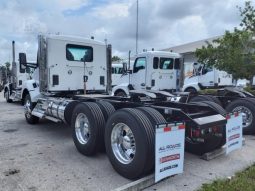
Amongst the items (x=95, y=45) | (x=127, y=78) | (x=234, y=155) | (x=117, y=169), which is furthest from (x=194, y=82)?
(x=117, y=169)

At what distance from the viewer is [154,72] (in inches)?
470

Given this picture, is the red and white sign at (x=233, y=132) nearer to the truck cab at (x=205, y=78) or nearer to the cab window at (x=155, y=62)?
the cab window at (x=155, y=62)

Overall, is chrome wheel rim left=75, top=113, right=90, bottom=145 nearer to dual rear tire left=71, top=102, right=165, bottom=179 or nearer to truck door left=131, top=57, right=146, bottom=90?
dual rear tire left=71, top=102, right=165, bottom=179

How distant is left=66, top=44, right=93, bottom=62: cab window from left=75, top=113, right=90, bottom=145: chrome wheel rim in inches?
108

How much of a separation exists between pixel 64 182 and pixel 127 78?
362 inches

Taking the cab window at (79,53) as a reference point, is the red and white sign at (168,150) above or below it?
below

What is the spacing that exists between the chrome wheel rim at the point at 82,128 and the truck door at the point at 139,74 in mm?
6582

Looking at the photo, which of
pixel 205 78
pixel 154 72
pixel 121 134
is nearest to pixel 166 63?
pixel 154 72

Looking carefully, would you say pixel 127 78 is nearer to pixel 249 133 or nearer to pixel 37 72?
pixel 37 72

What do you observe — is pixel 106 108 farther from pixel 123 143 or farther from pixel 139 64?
pixel 139 64

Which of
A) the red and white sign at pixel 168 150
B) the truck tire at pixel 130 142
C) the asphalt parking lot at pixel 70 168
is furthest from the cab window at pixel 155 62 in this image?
the red and white sign at pixel 168 150

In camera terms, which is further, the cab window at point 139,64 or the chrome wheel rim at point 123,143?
the cab window at point 139,64

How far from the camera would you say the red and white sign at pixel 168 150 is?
375 centimetres

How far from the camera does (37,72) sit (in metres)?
8.27
